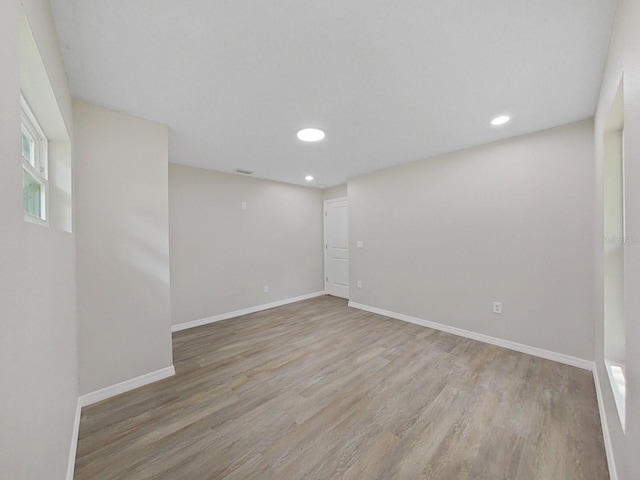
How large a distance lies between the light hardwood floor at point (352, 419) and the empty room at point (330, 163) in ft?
0.05

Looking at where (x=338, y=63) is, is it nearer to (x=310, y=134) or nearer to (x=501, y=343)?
(x=310, y=134)

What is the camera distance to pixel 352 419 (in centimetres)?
170

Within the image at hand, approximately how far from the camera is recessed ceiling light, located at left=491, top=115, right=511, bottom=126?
2203 mm

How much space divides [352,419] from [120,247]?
2273mm

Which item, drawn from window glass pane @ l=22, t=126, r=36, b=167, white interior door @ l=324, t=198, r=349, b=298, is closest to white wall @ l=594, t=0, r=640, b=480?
window glass pane @ l=22, t=126, r=36, b=167

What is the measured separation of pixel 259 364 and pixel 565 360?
3.03 meters

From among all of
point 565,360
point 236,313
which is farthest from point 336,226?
point 565,360

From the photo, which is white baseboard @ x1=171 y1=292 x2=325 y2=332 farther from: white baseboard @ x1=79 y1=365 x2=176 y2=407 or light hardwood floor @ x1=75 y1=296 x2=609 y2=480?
white baseboard @ x1=79 y1=365 x2=176 y2=407

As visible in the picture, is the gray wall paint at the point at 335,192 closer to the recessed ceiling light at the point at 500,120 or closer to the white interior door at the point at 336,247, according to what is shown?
the white interior door at the point at 336,247

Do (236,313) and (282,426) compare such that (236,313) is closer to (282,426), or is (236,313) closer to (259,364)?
(259,364)

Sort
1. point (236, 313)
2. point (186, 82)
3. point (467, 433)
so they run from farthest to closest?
point (236, 313) → point (186, 82) → point (467, 433)

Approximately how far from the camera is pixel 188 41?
1.34 metres

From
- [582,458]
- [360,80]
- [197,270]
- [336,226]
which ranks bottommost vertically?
[582,458]

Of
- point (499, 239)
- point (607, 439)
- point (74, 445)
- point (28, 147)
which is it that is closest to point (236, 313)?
point (74, 445)
